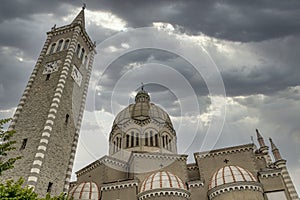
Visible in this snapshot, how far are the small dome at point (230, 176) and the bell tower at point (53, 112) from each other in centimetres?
1125

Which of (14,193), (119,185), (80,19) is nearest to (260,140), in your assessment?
(119,185)

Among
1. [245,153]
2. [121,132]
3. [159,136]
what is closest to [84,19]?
[121,132]

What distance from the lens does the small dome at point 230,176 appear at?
742 inches

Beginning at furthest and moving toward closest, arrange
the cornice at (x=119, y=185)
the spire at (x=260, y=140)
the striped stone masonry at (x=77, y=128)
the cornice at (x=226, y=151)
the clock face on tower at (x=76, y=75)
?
Answer: the spire at (x=260, y=140), the cornice at (x=226, y=151), the clock face on tower at (x=76, y=75), the cornice at (x=119, y=185), the striped stone masonry at (x=77, y=128)

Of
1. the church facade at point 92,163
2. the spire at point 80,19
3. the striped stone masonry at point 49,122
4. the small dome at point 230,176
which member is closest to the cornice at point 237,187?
the church facade at point 92,163

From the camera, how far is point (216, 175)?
20.1 m

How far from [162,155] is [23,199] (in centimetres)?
1653

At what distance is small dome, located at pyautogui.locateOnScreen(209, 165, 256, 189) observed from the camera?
61.8ft

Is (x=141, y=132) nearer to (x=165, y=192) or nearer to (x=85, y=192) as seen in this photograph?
(x=85, y=192)

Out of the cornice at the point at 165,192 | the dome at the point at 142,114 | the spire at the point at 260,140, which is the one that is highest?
the dome at the point at 142,114

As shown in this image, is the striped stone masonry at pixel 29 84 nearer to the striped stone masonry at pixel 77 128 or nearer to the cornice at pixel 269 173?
the striped stone masonry at pixel 77 128

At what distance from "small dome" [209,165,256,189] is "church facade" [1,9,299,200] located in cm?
7

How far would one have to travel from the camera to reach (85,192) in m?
19.9

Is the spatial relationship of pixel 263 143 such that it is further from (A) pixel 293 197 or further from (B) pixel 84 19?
(B) pixel 84 19
